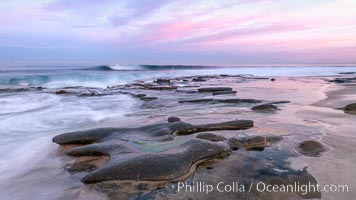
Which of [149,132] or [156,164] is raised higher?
[156,164]

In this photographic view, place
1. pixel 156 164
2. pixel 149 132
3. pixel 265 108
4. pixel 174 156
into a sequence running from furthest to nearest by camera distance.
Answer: pixel 265 108, pixel 149 132, pixel 174 156, pixel 156 164

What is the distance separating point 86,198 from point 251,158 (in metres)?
2.18

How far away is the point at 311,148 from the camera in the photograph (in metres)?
4.59

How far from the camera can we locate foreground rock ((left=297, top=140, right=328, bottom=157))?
14.5 ft

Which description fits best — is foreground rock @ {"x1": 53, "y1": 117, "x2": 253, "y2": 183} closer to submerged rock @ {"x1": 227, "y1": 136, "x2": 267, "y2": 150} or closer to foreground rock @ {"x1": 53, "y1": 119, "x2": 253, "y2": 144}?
foreground rock @ {"x1": 53, "y1": 119, "x2": 253, "y2": 144}

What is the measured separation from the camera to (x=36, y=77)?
3152cm

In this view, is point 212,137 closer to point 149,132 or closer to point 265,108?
point 149,132

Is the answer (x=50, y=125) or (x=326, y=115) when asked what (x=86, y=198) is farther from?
(x=326, y=115)

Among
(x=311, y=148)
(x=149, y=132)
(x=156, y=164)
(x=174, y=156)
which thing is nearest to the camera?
(x=156, y=164)

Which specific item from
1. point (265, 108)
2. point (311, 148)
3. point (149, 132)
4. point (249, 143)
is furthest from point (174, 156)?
point (265, 108)

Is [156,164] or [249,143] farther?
[249,143]

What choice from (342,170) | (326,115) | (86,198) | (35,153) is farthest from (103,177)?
(326,115)

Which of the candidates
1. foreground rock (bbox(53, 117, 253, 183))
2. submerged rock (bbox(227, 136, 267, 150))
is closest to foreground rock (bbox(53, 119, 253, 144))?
foreground rock (bbox(53, 117, 253, 183))

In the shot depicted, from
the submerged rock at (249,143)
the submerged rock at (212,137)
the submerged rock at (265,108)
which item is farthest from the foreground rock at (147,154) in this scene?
the submerged rock at (265,108)
